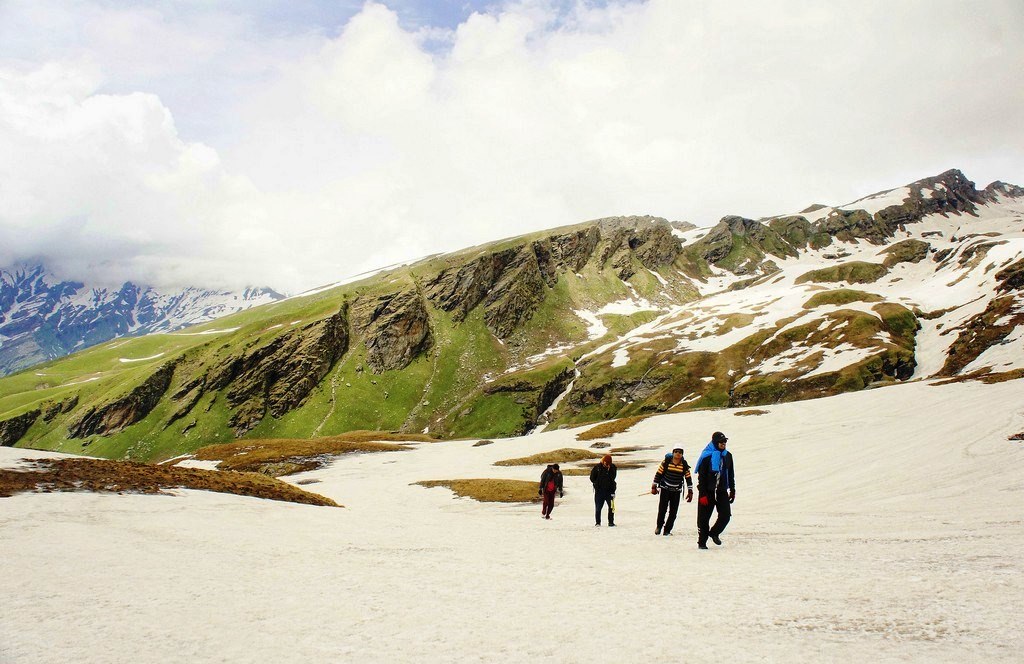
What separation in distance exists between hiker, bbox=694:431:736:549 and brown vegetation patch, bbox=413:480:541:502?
17544mm

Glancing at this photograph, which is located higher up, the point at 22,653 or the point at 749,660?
the point at 22,653

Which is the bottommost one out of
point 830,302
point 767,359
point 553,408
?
point 553,408

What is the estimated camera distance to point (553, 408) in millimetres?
149750

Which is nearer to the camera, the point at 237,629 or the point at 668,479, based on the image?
the point at 237,629

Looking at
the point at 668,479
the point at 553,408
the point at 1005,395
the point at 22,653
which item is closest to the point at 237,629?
the point at 22,653

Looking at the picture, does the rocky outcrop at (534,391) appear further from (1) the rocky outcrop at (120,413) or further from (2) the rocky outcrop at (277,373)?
(1) the rocky outcrop at (120,413)

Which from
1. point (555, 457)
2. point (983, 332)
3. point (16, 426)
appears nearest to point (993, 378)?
point (555, 457)

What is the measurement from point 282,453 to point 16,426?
169 metres

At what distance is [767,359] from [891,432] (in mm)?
92396

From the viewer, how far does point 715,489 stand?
15.4 metres

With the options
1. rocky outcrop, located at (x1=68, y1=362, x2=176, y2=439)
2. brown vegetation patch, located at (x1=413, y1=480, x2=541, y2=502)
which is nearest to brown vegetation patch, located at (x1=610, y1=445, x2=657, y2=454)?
brown vegetation patch, located at (x1=413, y1=480, x2=541, y2=502)

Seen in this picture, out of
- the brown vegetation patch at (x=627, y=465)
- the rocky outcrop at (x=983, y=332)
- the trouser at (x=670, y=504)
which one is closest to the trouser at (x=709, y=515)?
the trouser at (x=670, y=504)

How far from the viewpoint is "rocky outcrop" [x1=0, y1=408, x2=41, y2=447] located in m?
163

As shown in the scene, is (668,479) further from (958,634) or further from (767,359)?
(767,359)
